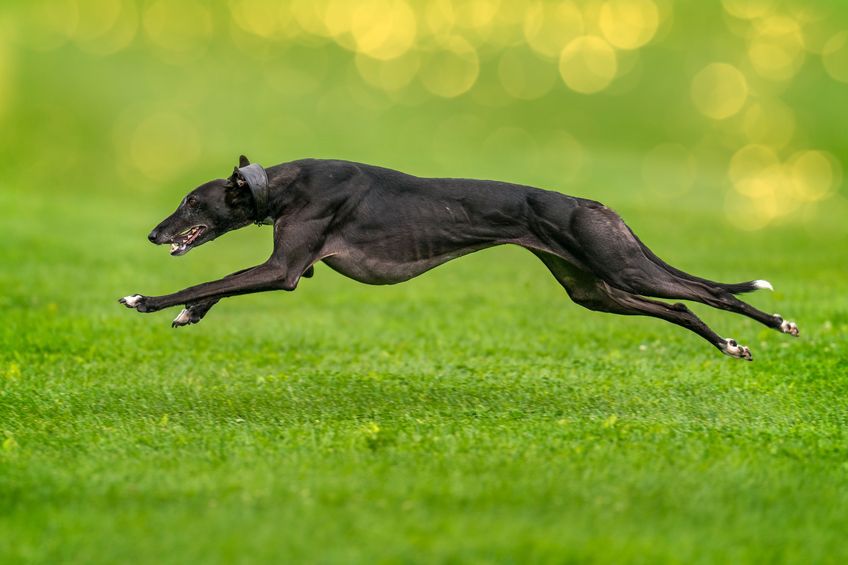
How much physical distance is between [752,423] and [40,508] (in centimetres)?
600

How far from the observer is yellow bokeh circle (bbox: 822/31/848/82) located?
3303 centimetres

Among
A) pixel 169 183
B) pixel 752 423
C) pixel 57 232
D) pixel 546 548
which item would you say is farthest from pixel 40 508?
pixel 169 183

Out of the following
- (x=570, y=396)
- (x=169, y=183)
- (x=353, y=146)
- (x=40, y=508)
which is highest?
(x=353, y=146)

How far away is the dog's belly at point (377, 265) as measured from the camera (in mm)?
10094

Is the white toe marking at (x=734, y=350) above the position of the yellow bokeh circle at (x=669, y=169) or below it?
below

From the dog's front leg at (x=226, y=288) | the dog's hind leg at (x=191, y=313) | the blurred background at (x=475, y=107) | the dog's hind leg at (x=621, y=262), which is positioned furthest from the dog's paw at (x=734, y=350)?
the blurred background at (x=475, y=107)

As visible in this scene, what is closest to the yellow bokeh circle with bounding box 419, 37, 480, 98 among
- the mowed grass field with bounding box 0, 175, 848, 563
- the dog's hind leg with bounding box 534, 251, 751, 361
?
the mowed grass field with bounding box 0, 175, 848, 563

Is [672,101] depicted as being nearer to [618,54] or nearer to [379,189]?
[618,54]

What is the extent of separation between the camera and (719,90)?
109 feet

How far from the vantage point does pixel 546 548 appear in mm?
6828

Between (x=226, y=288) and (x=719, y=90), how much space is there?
2622cm

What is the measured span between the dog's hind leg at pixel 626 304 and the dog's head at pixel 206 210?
266cm

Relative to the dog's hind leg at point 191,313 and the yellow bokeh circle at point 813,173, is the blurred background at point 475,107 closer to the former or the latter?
the yellow bokeh circle at point 813,173

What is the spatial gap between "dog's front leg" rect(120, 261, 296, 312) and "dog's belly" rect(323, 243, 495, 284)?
0.58 metres
